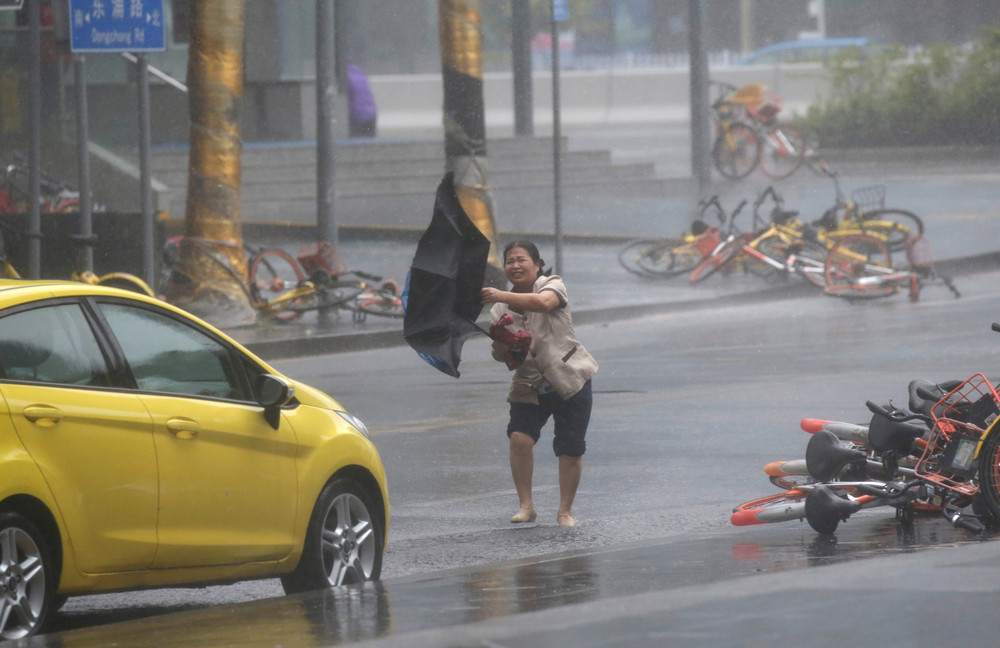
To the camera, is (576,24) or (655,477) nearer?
(655,477)

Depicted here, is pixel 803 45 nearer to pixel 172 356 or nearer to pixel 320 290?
pixel 320 290

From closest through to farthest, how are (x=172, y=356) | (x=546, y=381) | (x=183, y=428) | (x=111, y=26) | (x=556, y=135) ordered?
(x=183, y=428) → (x=172, y=356) → (x=546, y=381) → (x=111, y=26) → (x=556, y=135)

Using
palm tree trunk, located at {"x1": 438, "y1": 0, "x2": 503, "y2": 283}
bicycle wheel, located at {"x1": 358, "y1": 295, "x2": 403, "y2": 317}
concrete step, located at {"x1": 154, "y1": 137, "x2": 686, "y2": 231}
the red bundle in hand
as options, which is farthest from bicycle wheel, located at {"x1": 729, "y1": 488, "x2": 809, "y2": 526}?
concrete step, located at {"x1": 154, "y1": 137, "x2": 686, "y2": 231}

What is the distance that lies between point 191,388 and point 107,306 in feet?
1.53

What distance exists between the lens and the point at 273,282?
19641 mm

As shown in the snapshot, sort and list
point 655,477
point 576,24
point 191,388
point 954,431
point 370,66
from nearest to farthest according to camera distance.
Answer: point 191,388
point 954,431
point 655,477
point 370,66
point 576,24

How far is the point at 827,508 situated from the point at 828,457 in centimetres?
46

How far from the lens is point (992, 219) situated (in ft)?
87.6

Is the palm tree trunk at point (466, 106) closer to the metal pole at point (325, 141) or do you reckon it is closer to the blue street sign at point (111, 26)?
the metal pole at point (325, 141)

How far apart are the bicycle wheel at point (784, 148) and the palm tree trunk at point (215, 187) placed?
14.3 metres

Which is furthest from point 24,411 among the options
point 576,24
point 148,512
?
point 576,24

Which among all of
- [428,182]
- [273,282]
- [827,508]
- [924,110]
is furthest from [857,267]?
[924,110]

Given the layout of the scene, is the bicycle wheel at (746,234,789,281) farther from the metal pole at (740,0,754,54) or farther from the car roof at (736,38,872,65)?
the metal pole at (740,0,754,54)

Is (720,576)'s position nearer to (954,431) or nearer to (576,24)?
(954,431)
